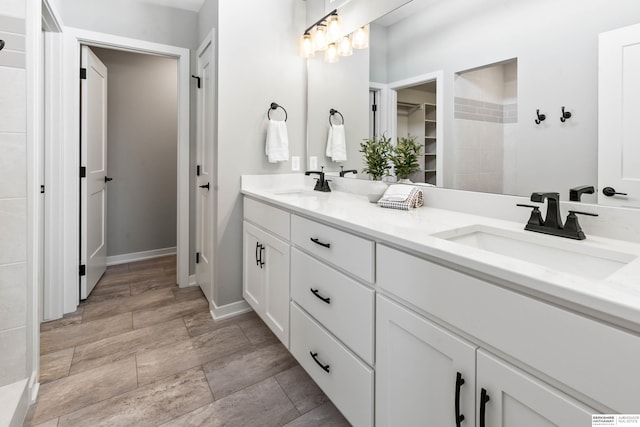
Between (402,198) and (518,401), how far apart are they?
1.00 metres

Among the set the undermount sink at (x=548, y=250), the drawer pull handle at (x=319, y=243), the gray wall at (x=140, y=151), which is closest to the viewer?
the undermount sink at (x=548, y=250)

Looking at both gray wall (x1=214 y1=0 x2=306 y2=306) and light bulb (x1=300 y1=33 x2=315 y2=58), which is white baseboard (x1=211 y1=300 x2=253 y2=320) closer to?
gray wall (x1=214 y1=0 x2=306 y2=306)

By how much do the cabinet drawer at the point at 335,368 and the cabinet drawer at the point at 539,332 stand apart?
16.7 inches

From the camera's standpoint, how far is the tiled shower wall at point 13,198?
4.72 ft

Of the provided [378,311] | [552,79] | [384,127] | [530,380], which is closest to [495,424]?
[530,380]

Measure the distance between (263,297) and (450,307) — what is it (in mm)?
1368

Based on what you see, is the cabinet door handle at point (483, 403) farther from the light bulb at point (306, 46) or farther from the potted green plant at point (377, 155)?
the light bulb at point (306, 46)

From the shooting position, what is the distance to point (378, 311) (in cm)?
109

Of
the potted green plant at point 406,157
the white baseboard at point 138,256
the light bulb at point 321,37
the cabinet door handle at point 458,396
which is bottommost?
the white baseboard at point 138,256

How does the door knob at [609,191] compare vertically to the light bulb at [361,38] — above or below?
below

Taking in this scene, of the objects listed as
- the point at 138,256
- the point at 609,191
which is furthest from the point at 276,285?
the point at 138,256

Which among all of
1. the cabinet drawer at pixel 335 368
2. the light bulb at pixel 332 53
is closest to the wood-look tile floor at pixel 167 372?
the cabinet drawer at pixel 335 368

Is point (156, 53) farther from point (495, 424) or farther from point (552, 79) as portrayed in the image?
point (495, 424)

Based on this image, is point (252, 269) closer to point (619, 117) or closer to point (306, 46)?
point (306, 46)
